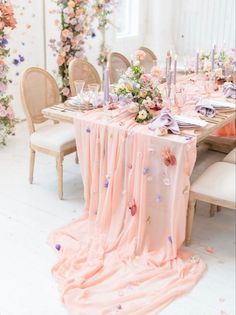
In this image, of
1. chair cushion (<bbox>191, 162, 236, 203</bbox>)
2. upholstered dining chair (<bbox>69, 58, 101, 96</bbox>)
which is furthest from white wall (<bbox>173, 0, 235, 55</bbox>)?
chair cushion (<bbox>191, 162, 236, 203</bbox>)

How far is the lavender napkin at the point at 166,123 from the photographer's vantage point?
2551 millimetres

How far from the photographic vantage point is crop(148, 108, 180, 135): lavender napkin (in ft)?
8.37

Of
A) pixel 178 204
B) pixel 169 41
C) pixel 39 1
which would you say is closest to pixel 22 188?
pixel 178 204

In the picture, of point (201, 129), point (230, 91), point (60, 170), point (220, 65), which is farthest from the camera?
point (220, 65)

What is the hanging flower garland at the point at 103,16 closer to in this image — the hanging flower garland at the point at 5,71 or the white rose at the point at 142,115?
the hanging flower garland at the point at 5,71

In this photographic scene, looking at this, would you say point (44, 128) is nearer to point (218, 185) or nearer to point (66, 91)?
point (218, 185)

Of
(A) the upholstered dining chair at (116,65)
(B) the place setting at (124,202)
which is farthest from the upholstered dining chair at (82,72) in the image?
(A) the upholstered dining chair at (116,65)

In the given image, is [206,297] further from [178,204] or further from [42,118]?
[42,118]

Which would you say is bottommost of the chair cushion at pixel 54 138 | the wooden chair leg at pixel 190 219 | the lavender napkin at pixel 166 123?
the wooden chair leg at pixel 190 219

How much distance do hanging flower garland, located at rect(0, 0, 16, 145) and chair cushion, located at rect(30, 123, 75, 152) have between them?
98 cm

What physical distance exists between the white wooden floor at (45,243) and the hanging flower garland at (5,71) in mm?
443

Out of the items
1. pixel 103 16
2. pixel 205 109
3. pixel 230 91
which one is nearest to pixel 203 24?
pixel 103 16

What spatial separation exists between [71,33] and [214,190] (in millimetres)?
2954

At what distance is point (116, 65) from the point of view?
14.1ft
